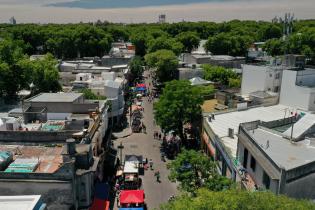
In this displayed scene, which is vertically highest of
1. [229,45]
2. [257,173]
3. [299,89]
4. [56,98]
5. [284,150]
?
[229,45]

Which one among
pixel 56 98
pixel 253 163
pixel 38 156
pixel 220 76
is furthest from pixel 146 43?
pixel 253 163

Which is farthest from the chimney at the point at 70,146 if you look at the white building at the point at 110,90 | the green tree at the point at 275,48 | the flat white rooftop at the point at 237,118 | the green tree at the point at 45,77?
the green tree at the point at 275,48

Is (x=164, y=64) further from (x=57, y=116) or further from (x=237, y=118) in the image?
(x=57, y=116)

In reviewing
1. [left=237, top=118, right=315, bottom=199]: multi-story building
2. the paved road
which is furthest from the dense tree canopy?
[left=237, top=118, right=315, bottom=199]: multi-story building

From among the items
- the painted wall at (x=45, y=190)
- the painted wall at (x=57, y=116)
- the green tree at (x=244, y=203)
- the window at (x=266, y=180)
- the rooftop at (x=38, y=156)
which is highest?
the green tree at (x=244, y=203)

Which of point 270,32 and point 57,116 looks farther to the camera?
point 270,32

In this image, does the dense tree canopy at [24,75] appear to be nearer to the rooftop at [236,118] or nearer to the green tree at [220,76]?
the green tree at [220,76]

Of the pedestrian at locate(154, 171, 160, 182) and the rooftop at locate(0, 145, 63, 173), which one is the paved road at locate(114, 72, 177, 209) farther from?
the rooftop at locate(0, 145, 63, 173)
